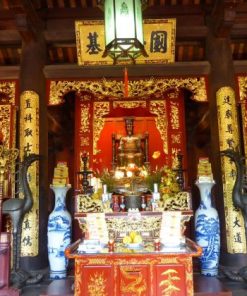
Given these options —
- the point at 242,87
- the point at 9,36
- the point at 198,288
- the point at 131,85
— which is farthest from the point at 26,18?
the point at 198,288

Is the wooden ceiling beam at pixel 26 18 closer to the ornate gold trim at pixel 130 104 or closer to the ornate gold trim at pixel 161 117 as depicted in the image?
the ornate gold trim at pixel 130 104

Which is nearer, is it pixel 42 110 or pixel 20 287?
pixel 20 287

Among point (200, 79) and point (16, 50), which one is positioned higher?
point (16, 50)

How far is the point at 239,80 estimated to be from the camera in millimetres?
5035

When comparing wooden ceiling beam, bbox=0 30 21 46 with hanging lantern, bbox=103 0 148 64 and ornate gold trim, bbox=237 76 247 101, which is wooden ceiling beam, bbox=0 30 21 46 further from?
ornate gold trim, bbox=237 76 247 101

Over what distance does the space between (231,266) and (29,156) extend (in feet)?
8.03

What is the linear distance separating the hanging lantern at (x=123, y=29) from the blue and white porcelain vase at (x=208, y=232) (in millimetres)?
1921

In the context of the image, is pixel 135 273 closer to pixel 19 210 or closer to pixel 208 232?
pixel 208 232

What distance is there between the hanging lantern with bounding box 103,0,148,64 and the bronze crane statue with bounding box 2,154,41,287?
1.63 metres

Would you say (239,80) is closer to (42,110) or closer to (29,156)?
(42,110)

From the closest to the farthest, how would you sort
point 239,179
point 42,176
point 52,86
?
point 239,179 → point 42,176 → point 52,86

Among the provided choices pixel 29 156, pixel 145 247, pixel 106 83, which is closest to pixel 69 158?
pixel 106 83

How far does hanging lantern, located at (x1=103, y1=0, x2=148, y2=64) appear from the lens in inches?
108

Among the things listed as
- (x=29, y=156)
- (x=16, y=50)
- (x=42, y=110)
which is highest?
(x=16, y=50)
